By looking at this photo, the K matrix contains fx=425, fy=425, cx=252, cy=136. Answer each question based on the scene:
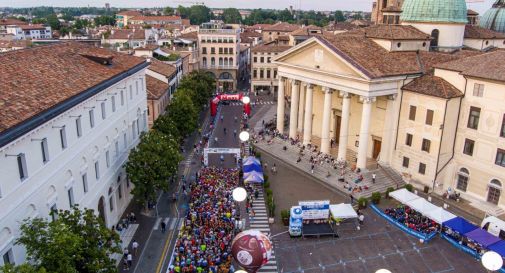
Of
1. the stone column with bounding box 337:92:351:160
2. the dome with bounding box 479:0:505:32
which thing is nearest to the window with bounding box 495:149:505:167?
the stone column with bounding box 337:92:351:160

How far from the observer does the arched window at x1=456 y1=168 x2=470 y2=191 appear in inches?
1805

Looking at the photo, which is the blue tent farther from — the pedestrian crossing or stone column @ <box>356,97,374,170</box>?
the pedestrian crossing

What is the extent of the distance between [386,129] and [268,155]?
16944mm

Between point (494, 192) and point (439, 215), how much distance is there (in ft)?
32.3

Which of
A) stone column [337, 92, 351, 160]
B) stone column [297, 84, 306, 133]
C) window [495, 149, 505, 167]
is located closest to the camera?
window [495, 149, 505, 167]

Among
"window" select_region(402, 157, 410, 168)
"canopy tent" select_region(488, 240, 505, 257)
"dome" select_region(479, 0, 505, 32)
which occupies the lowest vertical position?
"canopy tent" select_region(488, 240, 505, 257)

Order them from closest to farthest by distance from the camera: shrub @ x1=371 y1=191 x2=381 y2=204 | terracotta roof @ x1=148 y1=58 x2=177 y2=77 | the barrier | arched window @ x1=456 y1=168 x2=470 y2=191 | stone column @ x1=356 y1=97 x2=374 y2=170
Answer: the barrier
shrub @ x1=371 y1=191 x2=381 y2=204
arched window @ x1=456 y1=168 x2=470 y2=191
stone column @ x1=356 y1=97 x2=374 y2=170
terracotta roof @ x1=148 y1=58 x2=177 y2=77

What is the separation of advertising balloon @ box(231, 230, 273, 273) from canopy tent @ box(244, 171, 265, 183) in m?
20.1

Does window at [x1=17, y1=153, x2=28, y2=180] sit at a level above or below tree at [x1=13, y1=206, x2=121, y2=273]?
above

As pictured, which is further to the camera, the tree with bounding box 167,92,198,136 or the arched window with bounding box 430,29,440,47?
the arched window with bounding box 430,29,440,47

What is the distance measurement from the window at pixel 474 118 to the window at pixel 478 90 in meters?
1.48

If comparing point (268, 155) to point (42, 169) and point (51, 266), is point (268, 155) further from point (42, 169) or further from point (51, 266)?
point (51, 266)

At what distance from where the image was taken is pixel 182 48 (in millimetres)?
97688

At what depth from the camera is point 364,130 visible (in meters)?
49.6
